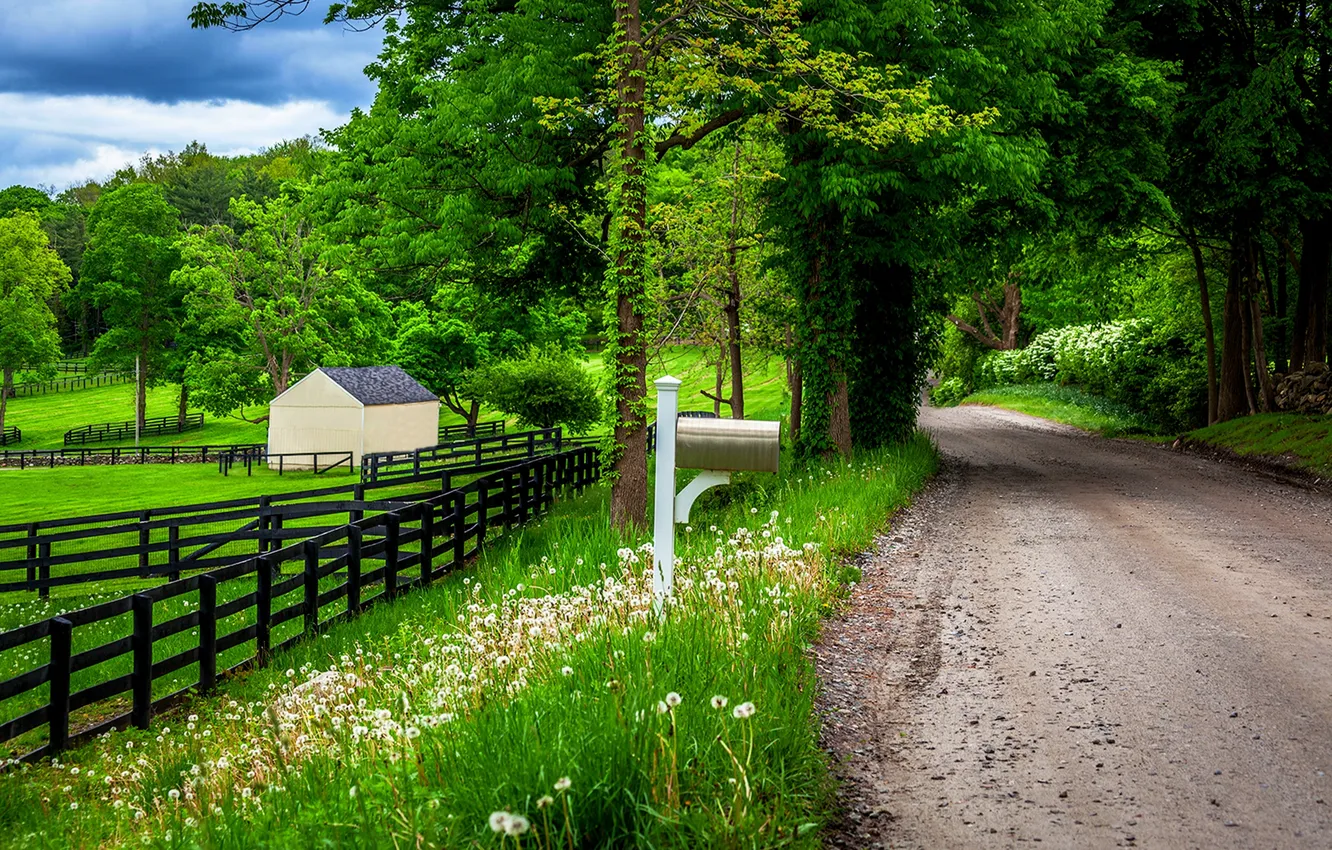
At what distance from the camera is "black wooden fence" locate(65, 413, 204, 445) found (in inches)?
2470

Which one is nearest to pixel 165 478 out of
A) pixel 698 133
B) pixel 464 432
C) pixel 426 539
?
pixel 464 432

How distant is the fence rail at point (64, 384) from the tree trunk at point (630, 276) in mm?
79204

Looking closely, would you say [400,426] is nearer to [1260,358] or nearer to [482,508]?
[482,508]

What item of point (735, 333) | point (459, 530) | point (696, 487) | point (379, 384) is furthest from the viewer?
point (379, 384)

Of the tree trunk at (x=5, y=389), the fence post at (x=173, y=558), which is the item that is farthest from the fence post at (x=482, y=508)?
the tree trunk at (x=5, y=389)

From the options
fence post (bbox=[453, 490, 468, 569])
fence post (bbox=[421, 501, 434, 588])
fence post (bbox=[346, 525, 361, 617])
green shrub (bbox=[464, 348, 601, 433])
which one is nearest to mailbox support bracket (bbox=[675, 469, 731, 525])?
fence post (bbox=[346, 525, 361, 617])

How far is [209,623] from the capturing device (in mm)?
9492

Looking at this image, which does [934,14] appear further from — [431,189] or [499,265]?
[499,265]

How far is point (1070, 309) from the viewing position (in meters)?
52.5

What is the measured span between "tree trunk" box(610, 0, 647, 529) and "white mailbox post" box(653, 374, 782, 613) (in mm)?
7076

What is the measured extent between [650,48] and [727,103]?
3.44m

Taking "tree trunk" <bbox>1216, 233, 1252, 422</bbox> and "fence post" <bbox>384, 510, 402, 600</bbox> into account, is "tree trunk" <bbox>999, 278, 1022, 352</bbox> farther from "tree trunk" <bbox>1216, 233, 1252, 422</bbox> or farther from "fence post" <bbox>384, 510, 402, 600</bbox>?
"fence post" <bbox>384, 510, 402, 600</bbox>

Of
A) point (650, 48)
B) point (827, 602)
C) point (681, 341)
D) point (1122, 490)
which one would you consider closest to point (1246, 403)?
point (1122, 490)

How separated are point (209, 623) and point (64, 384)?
91304 mm
